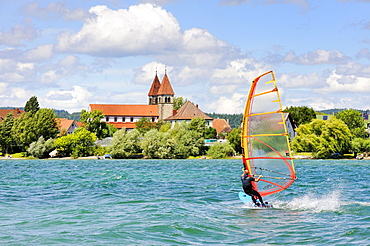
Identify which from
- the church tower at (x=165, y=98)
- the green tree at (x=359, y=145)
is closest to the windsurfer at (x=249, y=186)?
the green tree at (x=359, y=145)

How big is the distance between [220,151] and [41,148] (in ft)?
87.0

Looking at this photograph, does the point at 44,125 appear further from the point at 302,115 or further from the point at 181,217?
the point at 181,217

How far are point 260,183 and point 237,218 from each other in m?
2.63

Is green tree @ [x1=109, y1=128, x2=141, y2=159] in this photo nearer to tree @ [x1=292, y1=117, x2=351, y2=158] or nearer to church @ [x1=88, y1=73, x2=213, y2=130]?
tree @ [x1=292, y1=117, x2=351, y2=158]

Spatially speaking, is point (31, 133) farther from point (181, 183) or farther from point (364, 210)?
point (364, 210)

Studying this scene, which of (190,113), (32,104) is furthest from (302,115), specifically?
(32,104)

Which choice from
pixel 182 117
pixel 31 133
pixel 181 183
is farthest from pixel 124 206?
pixel 182 117

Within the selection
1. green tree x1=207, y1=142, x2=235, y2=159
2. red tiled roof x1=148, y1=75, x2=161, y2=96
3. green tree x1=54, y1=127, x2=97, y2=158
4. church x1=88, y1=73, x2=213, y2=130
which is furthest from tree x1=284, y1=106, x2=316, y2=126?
red tiled roof x1=148, y1=75, x2=161, y2=96

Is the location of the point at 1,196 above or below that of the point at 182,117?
below

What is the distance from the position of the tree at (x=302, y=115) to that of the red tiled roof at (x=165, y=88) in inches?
1449

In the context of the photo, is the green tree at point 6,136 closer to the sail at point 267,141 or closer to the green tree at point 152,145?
the green tree at point 152,145

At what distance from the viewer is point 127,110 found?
128 m

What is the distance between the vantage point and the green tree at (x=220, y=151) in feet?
226

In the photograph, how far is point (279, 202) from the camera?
744 inches
